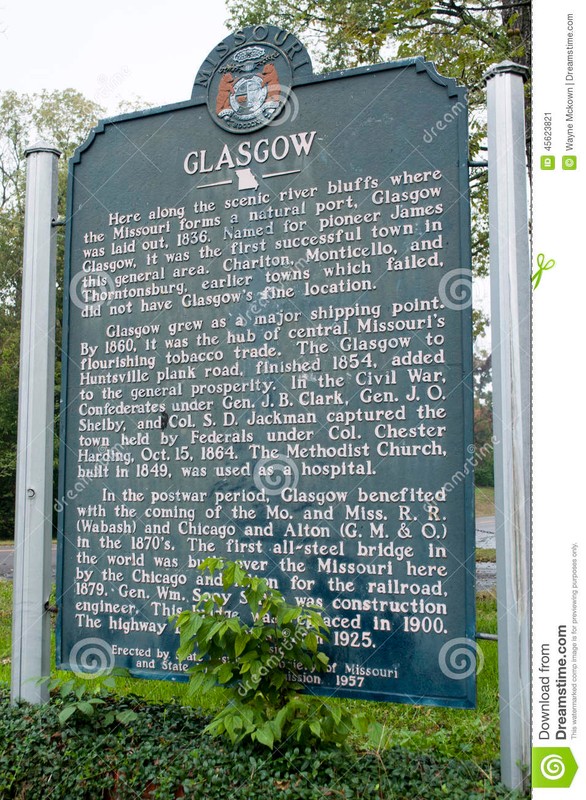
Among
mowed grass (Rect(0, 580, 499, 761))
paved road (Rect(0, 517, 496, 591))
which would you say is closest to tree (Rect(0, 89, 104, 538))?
paved road (Rect(0, 517, 496, 591))

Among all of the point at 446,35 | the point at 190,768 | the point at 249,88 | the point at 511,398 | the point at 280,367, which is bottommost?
the point at 190,768

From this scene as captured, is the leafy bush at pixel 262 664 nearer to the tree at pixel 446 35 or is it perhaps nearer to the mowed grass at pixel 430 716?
the mowed grass at pixel 430 716

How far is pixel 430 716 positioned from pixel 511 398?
3.13 metres

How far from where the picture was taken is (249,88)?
4.93m

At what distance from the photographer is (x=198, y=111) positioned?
5109 mm

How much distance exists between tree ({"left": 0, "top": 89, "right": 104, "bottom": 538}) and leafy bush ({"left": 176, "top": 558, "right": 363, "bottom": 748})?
22.1 meters

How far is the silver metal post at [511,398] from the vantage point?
386 cm

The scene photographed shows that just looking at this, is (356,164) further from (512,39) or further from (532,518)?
(512,39)

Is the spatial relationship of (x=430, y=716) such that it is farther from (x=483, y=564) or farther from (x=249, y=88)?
(x=483, y=564)

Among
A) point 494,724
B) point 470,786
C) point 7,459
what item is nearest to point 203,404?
point 470,786

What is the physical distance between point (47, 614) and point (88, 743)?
969mm

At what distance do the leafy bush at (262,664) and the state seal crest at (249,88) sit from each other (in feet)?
9.13
